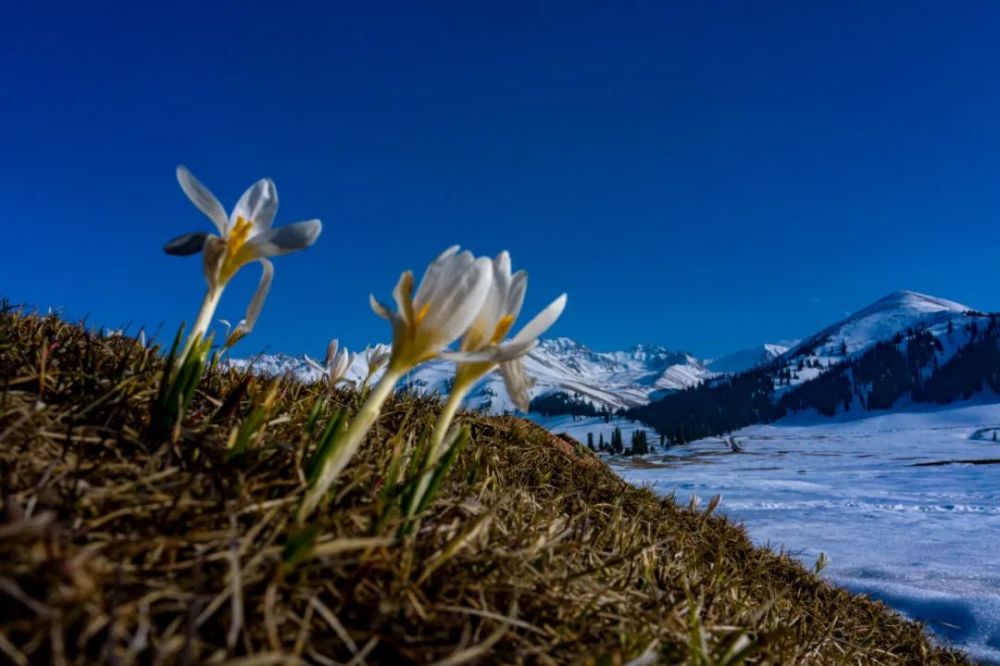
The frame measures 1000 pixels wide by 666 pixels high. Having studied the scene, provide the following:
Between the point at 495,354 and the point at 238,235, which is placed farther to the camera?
the point at 238,235

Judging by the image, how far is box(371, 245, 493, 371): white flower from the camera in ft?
4.08

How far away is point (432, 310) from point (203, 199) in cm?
77

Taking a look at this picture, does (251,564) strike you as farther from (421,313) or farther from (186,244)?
(186,244)

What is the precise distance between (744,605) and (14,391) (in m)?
2.18

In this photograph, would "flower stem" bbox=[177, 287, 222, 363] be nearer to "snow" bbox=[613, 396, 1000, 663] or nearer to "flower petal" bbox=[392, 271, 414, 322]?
"flower petal" bbox=[392, 271, 414, 322]

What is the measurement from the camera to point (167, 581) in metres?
0.92

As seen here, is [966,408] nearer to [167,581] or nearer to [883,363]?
[883,363]

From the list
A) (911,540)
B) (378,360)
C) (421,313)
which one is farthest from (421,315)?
(911,540)

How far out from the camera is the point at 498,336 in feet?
4.52

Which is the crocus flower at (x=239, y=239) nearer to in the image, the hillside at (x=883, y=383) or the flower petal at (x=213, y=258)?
the flower petal at (x=213, y=258)

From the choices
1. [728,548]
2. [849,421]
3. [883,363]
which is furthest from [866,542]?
[883,363]

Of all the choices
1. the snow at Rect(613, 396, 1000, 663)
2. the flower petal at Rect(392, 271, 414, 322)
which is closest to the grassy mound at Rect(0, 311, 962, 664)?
the flower petal at Rect(392, 271, 414, 322)

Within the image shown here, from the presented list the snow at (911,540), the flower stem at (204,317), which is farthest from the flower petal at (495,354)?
the snow at (911,540)

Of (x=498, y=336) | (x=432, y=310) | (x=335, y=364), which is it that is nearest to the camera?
(x=432, y=310)
